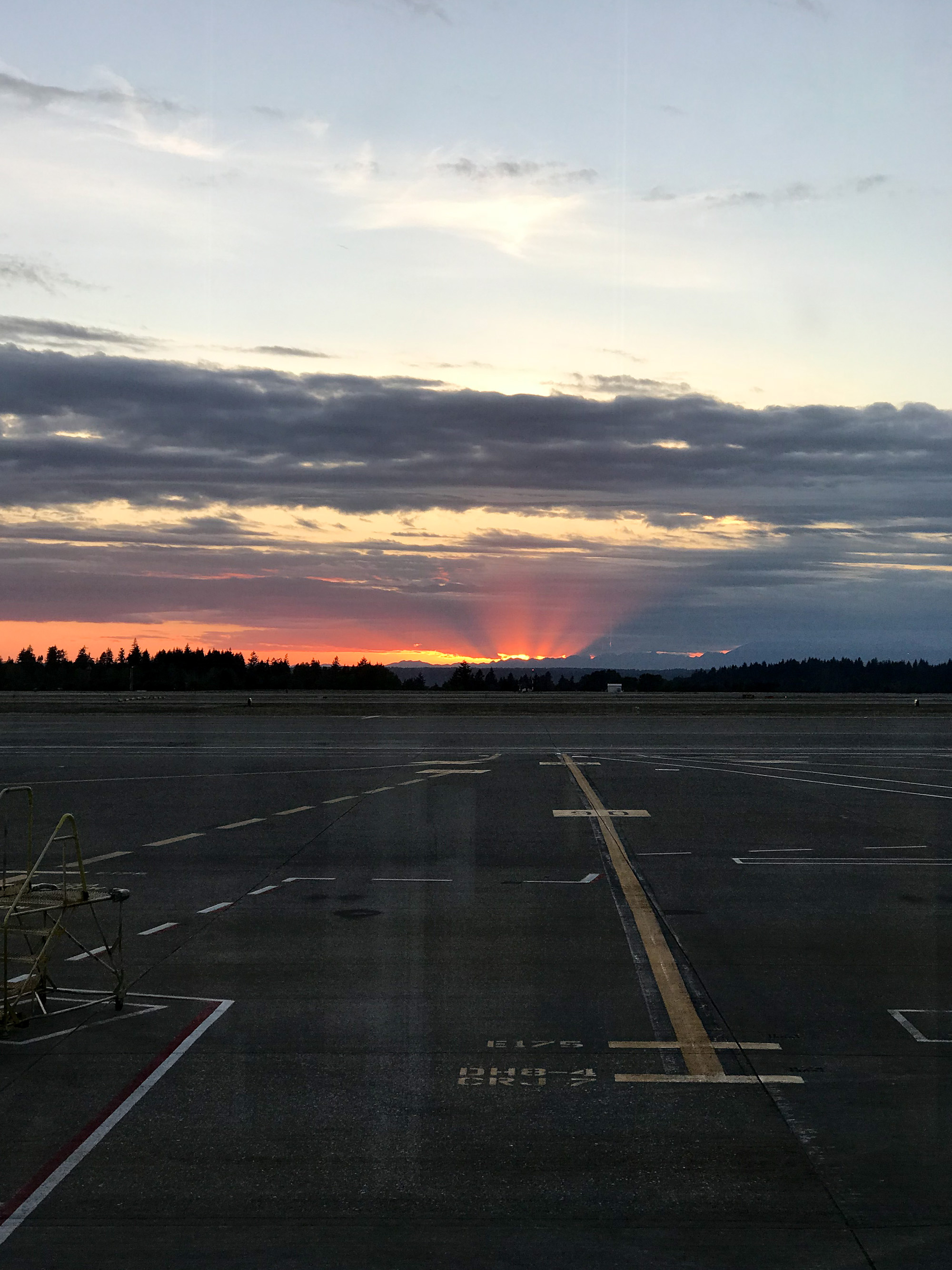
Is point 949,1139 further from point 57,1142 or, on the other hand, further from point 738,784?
point 738,784

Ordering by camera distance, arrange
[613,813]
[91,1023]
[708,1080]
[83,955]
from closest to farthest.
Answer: [708,1080], [91,1023], [83,955], [613,813]

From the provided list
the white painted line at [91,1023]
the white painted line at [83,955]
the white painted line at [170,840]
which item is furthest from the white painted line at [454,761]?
the white painted line at [91,1023]

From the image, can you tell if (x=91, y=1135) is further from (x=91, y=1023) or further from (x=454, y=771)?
(x=454, y=771)

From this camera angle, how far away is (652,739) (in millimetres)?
52875

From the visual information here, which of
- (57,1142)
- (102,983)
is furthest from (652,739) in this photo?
(57,1142)

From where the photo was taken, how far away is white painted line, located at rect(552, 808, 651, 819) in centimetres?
2667

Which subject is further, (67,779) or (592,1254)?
(67,779)

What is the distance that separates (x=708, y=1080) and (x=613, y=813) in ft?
58.2

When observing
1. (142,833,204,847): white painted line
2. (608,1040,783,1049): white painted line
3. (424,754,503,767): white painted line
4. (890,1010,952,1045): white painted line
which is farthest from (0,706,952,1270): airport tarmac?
(424,754,503,767): white painted line

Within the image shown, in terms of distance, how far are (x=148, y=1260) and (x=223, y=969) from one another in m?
6.62

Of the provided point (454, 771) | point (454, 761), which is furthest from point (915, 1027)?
point (454, 761)

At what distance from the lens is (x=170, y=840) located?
2331 cm

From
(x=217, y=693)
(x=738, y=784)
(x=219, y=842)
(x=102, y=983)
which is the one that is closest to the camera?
(x=102, y=983)

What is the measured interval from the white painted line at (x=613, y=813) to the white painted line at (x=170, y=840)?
846cm
